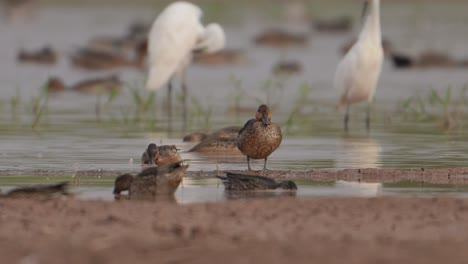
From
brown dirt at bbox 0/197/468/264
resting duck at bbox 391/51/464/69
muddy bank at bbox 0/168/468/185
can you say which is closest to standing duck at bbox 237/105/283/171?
muddy bank at bbox 0/168/468/185

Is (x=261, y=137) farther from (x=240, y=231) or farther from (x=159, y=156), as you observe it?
(x=240, y=231)

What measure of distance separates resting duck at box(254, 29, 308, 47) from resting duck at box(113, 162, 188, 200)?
1045 inches

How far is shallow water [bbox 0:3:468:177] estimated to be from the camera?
12.9 metres

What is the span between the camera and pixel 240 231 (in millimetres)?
7926

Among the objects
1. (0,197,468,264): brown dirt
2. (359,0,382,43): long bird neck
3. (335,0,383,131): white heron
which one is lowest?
(0,197,468,264): brown dirt

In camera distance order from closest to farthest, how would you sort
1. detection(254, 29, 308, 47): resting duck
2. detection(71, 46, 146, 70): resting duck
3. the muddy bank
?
the muddy bank < detection(71, 46, 146, 70): resting duck < detection(254, 29, 308, 47): resting duck

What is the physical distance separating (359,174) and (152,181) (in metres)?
2.21

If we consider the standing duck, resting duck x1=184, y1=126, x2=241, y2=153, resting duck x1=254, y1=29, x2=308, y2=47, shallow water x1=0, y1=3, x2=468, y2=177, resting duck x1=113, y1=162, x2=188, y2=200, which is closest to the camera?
resting duck x1=113, y1=162, x2=188, y2=200

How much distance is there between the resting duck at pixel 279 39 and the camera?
119 feet

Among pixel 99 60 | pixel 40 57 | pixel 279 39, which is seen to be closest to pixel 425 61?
pixel 99 60

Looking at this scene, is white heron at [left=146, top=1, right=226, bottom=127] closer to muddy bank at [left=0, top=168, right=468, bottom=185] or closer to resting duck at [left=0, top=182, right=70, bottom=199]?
muddy bank at [left=0, top=168, right=468, bottom=185]

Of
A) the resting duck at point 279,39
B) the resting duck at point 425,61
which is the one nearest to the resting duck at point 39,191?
the resting duck at point 425,61

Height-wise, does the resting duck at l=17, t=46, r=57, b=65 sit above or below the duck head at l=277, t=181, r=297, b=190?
above

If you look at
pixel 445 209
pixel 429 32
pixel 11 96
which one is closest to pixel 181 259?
pixel 445 209
